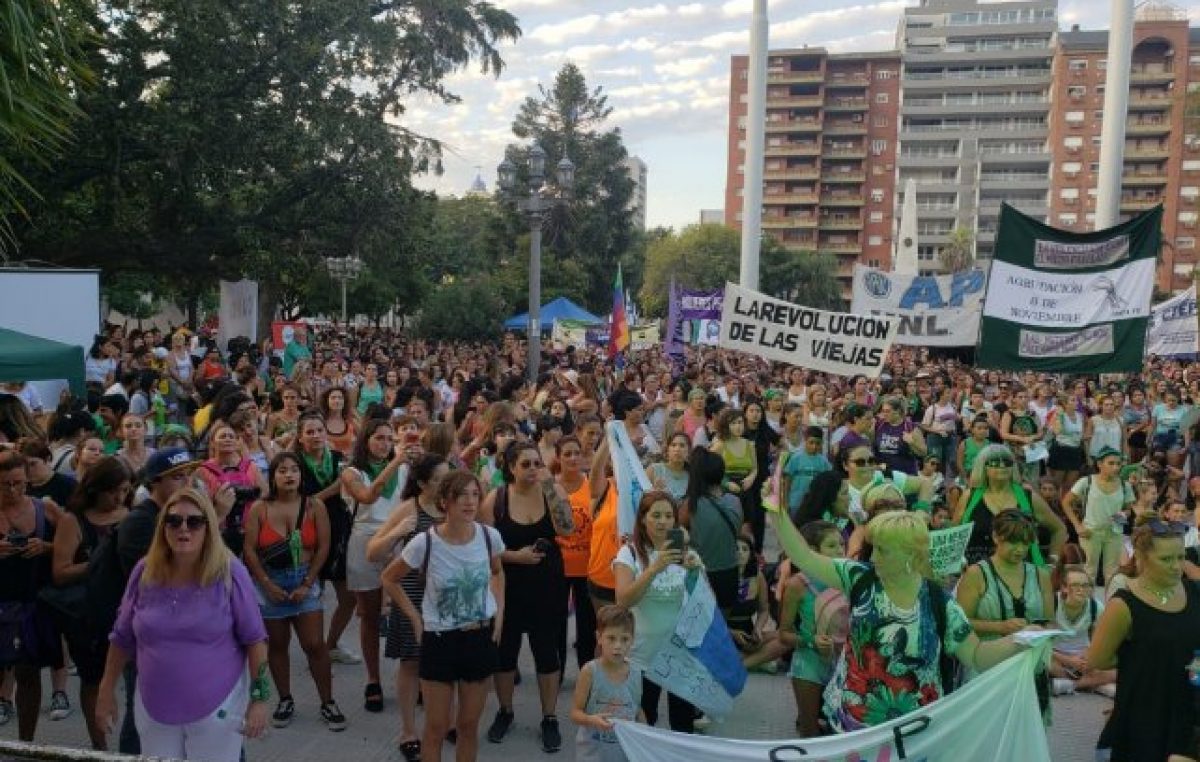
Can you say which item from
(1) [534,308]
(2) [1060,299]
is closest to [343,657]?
(2) [1060,299]

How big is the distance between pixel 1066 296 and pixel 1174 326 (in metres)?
12.0

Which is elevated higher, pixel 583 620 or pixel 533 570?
pixel 533 570

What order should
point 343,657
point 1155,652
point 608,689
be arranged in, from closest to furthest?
point 1155,652 < point 608,689 < point 343,657

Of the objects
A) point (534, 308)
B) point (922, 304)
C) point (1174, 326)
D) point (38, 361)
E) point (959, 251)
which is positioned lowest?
point (38, 361)

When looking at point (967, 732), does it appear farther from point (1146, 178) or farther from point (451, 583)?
point (1146, 178)

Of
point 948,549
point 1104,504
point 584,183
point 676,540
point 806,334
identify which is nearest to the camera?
point 676,540

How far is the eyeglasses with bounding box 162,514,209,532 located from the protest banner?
3271mm

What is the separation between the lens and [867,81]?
293 feet

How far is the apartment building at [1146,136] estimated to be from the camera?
81.1 m

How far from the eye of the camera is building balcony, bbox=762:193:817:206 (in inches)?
3492

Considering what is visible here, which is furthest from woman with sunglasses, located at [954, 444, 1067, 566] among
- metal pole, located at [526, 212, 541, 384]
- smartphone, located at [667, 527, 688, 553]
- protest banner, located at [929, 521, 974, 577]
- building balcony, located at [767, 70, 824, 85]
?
building balcony, located at [767, 70, 824, 85]

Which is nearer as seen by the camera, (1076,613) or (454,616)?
(454,616)

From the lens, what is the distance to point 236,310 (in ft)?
65.0

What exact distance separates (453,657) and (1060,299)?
10215 mm
